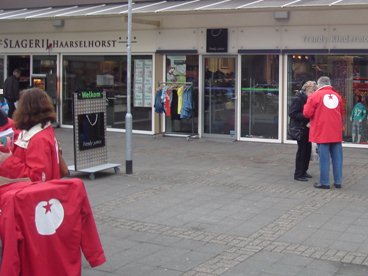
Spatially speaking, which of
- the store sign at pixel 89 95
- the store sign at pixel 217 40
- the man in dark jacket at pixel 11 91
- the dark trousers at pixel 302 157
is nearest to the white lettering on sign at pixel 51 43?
the man in dark jacket at pixel 11 91

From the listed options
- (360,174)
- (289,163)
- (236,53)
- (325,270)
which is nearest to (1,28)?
(236,53)

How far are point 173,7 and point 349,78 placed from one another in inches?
175

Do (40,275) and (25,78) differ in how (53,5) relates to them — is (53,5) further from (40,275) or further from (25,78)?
(40,275)

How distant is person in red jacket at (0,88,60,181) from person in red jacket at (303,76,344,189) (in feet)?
17.5

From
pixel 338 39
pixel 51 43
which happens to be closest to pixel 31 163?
pixel 338 39

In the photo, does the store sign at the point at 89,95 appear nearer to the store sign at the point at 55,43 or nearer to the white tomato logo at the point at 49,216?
the white tomato logo at the point at 49,216

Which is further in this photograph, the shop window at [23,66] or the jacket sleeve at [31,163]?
the shop window at [23,66]

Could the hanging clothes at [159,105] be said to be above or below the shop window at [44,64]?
below

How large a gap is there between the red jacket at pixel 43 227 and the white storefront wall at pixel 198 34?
10283 millimetres

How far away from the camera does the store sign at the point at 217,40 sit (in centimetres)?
1472

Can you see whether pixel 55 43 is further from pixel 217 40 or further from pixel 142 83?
pixel 217 40

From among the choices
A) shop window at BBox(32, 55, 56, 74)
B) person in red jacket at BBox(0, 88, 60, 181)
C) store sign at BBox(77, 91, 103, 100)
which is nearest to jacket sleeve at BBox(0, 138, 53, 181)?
person in red jacket at BBox(0, 88, 60, 181)

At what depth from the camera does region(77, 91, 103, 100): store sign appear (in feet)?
32.0

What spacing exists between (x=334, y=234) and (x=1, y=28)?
14773 millimetres
